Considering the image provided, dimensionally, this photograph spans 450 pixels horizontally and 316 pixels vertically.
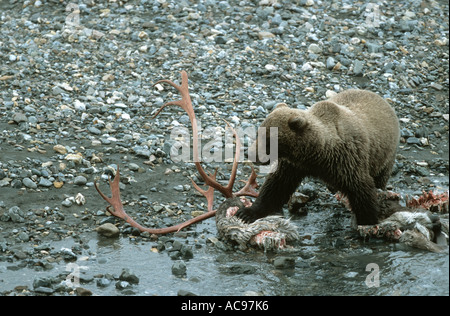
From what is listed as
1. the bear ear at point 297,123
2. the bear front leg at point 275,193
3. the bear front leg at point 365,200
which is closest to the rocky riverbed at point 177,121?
the bear front leg at point 365,200

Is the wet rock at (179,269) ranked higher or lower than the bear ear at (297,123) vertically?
lower

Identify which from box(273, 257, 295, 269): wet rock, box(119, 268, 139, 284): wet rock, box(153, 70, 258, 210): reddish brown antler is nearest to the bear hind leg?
box(153, 70, 258, 210): reddish brown antler

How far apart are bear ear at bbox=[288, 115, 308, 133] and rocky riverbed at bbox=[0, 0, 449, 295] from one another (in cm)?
106

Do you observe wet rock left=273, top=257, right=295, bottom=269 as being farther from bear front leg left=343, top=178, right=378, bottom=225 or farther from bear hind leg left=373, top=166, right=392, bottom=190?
bear hind leg left=373, top=166, right=392, bottom=190

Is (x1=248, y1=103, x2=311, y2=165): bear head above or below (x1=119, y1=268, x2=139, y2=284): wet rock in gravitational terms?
above

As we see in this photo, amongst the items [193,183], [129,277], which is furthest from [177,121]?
[129,277]

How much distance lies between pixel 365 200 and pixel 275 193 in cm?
84

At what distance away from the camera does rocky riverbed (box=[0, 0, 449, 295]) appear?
553 centimetres

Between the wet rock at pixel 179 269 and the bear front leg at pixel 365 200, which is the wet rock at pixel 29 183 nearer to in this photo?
the wet rock at pixel 179 269

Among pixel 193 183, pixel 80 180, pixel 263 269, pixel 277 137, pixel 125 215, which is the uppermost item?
pixel 277 137

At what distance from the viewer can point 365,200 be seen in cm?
627

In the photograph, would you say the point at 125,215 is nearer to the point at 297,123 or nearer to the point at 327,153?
the point at 297,123

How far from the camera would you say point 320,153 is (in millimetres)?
6156

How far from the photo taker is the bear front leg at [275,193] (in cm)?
641
